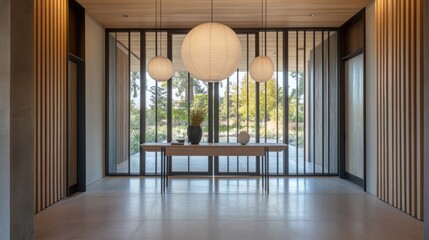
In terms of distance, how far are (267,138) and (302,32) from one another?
101 inches

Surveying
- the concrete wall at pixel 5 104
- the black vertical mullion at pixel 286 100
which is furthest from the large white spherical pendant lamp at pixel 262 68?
the concrete wall at pixel 5 104

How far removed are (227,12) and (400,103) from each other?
3464 millimetres

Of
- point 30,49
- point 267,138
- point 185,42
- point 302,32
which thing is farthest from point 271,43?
point 30,49

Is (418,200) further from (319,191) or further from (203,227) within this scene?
(203,227)

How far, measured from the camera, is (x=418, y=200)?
4.56m

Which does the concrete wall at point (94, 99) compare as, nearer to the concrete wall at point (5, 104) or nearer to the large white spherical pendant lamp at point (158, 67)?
the large white spherical pendant lamp at point (158, 67)

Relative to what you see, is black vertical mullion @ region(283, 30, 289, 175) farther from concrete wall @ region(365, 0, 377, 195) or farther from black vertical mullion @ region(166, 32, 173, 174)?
black vertical mullion @ region(166, 32, 173, 174)

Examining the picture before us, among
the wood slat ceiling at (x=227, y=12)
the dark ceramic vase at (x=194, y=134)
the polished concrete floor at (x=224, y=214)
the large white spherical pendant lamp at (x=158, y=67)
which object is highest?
the wood slat ceiling at (x=227, y=12)

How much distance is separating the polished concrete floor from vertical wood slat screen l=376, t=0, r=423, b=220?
0.32 meters

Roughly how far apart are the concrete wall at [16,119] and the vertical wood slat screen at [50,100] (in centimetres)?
155

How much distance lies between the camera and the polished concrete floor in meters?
3.94

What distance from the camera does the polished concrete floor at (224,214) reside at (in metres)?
3.94

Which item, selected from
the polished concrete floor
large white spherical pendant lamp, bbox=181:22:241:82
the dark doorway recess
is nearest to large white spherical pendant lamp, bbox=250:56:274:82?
the polished concrete floor

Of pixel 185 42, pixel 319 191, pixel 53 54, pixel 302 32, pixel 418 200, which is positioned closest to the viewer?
pixel 185 42
